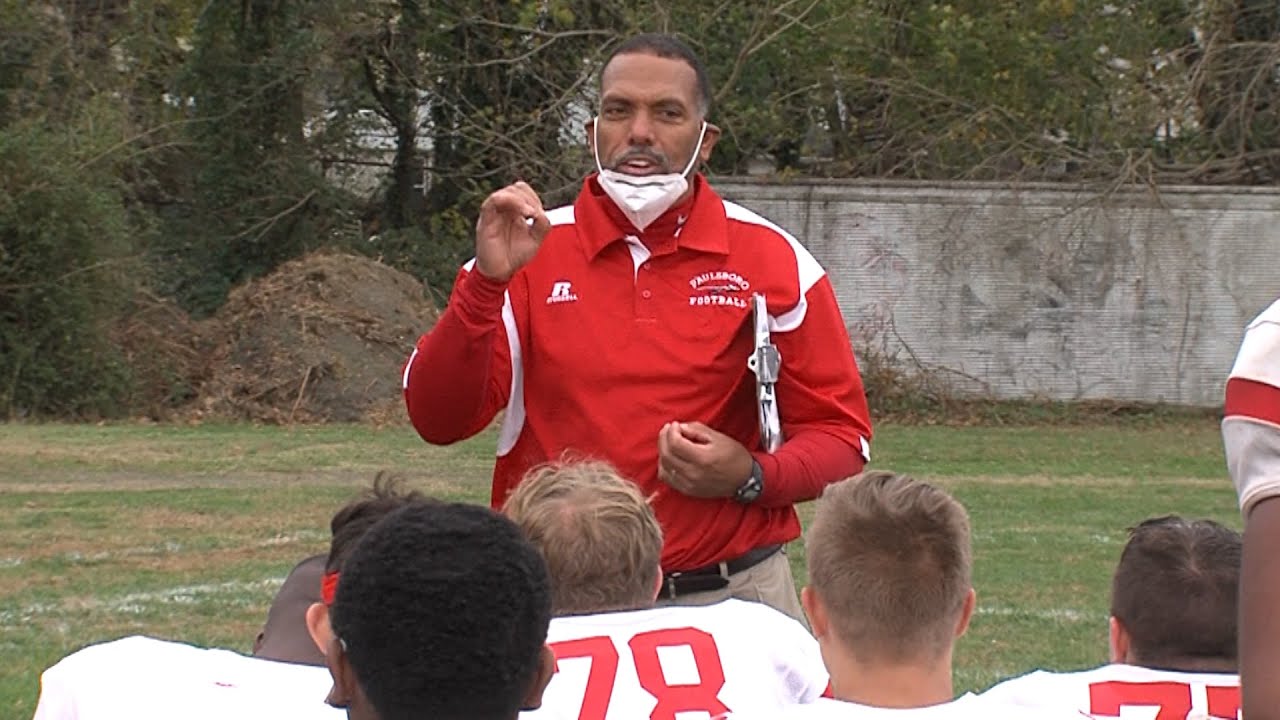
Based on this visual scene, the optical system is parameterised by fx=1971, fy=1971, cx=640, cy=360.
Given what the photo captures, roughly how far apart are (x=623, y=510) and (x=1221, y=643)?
47.4 inches

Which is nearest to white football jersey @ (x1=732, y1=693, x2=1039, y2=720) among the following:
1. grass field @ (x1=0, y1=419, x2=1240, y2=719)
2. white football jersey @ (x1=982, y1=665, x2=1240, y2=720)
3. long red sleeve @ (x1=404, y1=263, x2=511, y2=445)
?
white football jersey @ (x1=982, y1=665, x2=1240, y2=720)

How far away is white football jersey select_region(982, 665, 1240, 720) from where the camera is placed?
144 inches

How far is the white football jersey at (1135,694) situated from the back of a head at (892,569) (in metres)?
0.47

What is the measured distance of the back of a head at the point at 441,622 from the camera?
2307mm

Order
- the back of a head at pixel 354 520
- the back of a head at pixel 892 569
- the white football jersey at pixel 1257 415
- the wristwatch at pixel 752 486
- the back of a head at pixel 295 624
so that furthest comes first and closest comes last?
the wristwatch at pixel 752 486
the back of a head at pixel 295 624
the back of a head at pixel 354 520
the back of a head at pixel 892 569
the white football jersey at pixel 1257 415

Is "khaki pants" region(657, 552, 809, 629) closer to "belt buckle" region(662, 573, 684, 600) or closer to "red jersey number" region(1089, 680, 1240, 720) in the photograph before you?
"belt buckle" region(662, 573, 684, 600)

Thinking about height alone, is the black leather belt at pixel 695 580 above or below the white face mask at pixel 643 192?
below

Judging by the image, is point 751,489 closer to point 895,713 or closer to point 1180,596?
point 1180,596

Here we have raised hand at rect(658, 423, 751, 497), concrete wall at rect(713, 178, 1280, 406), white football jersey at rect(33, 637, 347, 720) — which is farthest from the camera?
concrete wall at rect(713, 178, 1280, 406)

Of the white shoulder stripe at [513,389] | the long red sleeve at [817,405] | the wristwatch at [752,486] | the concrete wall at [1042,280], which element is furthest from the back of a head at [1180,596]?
the concrete wall at [1042,280]

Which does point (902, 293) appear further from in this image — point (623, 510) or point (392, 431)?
point (623, 510)

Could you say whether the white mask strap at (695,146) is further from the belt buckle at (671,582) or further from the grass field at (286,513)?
the grass field at (286,513)

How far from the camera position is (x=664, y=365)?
4129 millimetres

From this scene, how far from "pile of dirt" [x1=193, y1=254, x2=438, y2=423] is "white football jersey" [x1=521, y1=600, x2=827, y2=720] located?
52.9ft
